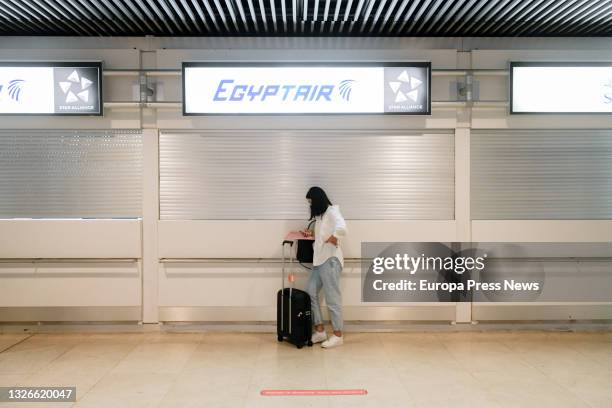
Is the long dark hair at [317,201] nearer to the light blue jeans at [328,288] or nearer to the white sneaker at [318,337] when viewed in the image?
the light blue jeans at [328,288]

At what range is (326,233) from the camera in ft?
18.1

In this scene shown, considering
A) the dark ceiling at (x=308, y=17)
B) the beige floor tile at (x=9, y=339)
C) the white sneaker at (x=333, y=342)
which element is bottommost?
the beige floor tile at (x=9, y=339)

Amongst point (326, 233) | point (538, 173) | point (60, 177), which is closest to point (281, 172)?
point (326, 233)

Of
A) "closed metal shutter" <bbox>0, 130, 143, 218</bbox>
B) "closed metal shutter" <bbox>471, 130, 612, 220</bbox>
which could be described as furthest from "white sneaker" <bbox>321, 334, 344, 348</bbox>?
"closed metal shutter" <bbox>0, 130, 143, 218</bbox>

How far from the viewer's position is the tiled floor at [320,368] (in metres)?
4.21

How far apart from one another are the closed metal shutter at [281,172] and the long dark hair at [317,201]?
50 cm

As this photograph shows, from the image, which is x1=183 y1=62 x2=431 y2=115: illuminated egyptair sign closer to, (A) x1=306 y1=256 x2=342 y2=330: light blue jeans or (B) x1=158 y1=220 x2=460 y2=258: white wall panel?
(B) x1=158 y1=220 x2=460 y2=258: white wall panel

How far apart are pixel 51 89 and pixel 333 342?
4.18 metres

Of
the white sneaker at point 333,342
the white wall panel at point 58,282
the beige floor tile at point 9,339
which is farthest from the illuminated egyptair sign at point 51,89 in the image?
the white sneaker at point 333,342

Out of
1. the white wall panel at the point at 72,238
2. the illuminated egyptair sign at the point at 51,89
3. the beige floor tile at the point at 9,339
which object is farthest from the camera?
the white wall panel at the point at 72,238

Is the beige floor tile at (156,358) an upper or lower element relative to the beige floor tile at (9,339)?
lower

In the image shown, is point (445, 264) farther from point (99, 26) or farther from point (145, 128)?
point (99, 26)

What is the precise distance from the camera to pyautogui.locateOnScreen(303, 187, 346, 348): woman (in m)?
5.53

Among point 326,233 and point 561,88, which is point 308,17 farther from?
point 561,88
